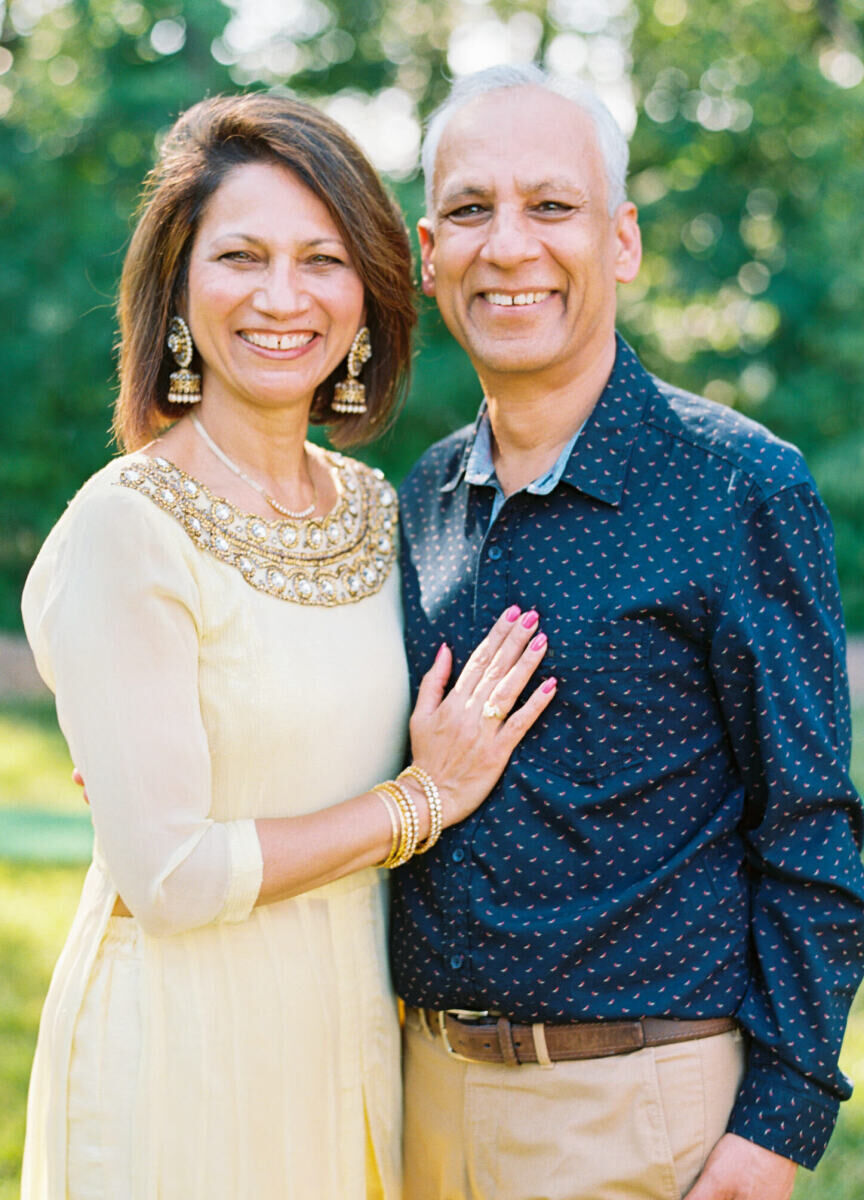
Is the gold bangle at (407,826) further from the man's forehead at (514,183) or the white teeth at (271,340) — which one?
the man's forehead at (514,183)

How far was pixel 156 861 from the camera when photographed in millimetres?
1998

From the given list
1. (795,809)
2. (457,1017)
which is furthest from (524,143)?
(457,1017)

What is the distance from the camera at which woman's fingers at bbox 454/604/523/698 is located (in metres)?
2.18

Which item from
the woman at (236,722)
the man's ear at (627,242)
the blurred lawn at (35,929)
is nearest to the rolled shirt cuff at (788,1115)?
the woman at (236,722)

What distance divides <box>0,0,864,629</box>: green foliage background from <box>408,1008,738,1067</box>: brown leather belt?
8.53 metres

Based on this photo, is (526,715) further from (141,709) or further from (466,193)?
(466,193)

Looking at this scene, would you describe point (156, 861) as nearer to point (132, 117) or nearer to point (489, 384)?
point (489, 384)

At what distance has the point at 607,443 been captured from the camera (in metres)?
2.20

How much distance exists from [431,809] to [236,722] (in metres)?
0.36

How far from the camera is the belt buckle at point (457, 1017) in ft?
7.08

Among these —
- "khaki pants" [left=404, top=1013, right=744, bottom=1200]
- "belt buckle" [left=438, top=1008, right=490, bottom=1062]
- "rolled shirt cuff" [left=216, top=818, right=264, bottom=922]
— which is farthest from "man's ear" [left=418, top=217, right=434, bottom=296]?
"khaki pants" [left=404, top=1013, right=744, bottom=1200]

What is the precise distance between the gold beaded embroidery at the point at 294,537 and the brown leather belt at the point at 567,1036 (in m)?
0.78

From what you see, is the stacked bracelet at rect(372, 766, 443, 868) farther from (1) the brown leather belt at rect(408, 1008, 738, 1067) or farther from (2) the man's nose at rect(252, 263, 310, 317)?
(2) the man's nose at rect(252, 263, 310, 317)

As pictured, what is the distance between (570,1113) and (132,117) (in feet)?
35.3
